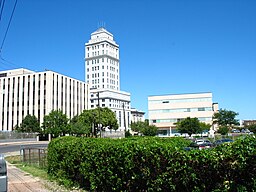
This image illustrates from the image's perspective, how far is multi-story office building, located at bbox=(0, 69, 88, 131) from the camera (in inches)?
3959

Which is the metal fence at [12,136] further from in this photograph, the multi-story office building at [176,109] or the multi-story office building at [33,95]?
the multi-story office building at [176,109]

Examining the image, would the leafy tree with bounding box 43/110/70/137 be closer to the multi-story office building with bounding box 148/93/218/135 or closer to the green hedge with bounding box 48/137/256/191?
the multi-story office building with bounding box 148/93/218/135

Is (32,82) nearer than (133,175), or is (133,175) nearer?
(133,175)

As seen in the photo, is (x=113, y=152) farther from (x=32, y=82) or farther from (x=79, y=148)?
(x=32, y=82)

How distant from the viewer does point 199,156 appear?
18.5ft

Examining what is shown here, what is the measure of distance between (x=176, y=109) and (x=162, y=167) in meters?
97.3

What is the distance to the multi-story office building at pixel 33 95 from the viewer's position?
100562 mm

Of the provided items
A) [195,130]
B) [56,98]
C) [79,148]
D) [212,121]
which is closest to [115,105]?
[56,98]

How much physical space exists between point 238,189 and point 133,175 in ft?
10.3

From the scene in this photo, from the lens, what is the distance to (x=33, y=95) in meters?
102

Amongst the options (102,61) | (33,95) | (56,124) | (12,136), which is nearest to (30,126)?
(56,124)

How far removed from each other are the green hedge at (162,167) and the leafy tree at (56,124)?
2654 inches

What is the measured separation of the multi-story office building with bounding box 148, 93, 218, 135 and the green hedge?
301 ft

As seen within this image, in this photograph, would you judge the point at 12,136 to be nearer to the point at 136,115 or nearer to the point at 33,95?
the point at 33,95
